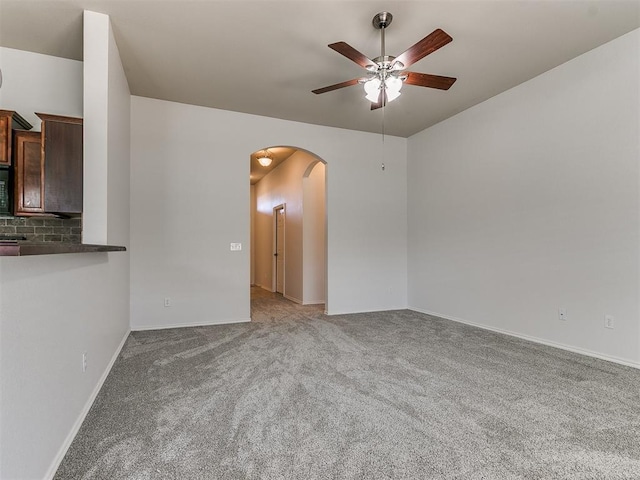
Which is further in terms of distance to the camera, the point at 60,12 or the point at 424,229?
the point at 424,229

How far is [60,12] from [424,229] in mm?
4960

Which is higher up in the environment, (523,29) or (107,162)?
(523,29)

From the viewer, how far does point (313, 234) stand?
20.6 ft

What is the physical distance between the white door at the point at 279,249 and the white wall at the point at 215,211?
2.51 m

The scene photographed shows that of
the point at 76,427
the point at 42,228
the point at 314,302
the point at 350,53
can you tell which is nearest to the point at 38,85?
the point at 42,228

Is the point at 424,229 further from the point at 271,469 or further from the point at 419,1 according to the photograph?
the point at 271,469

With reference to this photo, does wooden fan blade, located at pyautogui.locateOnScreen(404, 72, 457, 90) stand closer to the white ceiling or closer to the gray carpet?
the white ceiling

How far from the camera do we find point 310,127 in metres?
5.05

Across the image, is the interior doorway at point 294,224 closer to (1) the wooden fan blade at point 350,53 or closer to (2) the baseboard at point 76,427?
(1) the wooden fan blade at point 350,53

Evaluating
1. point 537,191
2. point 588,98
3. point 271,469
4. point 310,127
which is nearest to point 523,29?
point 588,98

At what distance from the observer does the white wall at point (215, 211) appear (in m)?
4.14

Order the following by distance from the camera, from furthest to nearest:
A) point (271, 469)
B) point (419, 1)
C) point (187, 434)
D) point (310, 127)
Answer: point (310, 127), point (419, 1), point (187, 434), point (271, 469)

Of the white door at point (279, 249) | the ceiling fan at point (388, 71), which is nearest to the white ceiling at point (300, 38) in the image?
the ceiling fan at point (388, 71)

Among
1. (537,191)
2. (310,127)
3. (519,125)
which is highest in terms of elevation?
(310,127)
